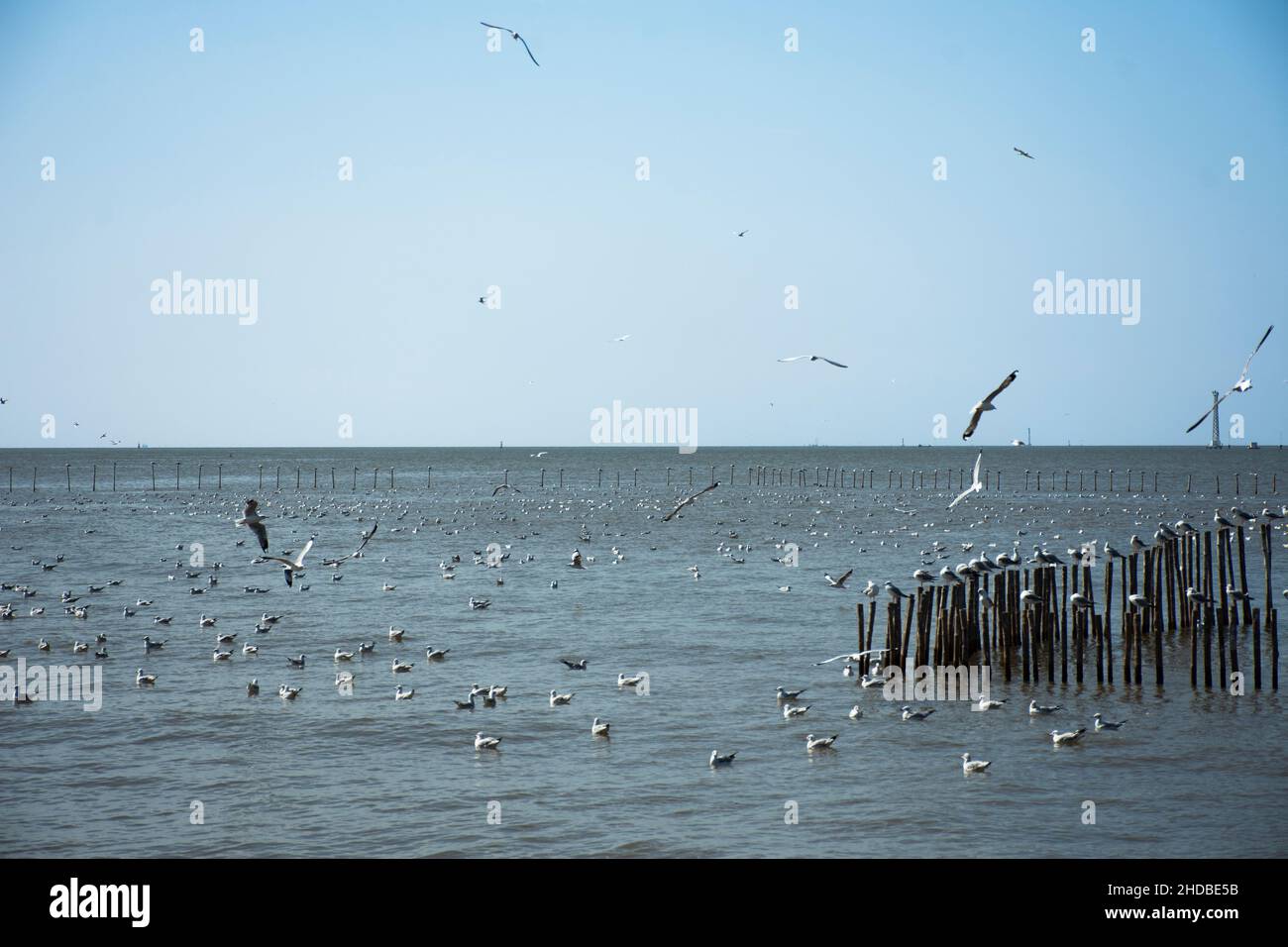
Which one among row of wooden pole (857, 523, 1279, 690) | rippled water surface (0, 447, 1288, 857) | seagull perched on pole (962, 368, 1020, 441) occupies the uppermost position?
seagull perched on pole (962, 368, 1020, 441)

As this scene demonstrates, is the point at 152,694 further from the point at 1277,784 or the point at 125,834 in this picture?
the point at 1277,784

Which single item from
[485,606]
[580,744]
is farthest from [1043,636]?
[485,606]

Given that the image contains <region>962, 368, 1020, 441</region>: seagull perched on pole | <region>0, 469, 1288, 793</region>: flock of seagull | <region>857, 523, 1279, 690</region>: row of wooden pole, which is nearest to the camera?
<region>962, 368, 1020, 441</region>: seagull perched on pole

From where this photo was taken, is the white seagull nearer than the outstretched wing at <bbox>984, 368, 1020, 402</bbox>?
No

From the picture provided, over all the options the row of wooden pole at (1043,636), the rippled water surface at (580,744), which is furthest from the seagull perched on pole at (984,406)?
the row of wooden pole at (1043,636)

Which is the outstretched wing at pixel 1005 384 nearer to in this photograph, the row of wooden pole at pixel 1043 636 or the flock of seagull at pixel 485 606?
the flock of seagull at pixel 485 606

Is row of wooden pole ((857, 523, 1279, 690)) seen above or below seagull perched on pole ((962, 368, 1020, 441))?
below

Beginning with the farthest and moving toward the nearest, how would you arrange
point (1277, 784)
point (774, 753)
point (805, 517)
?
point (805, 517), point (774, 753), point (1277, 784)

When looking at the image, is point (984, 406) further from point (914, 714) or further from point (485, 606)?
point (485, 606)

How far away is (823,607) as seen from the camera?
3641 centimetres

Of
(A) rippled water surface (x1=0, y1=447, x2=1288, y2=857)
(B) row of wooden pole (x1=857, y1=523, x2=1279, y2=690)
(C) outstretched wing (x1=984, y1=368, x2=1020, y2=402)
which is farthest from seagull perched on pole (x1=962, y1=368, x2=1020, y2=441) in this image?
(B) row of wooden pole (x1=857, y1=523, x2=1279, y2=690)

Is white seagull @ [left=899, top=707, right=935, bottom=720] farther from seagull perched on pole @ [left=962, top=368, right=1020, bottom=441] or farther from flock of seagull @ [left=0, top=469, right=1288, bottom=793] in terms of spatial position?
seagull perched on pole @ [left=962, top=368, right=1020, bottom=441]
